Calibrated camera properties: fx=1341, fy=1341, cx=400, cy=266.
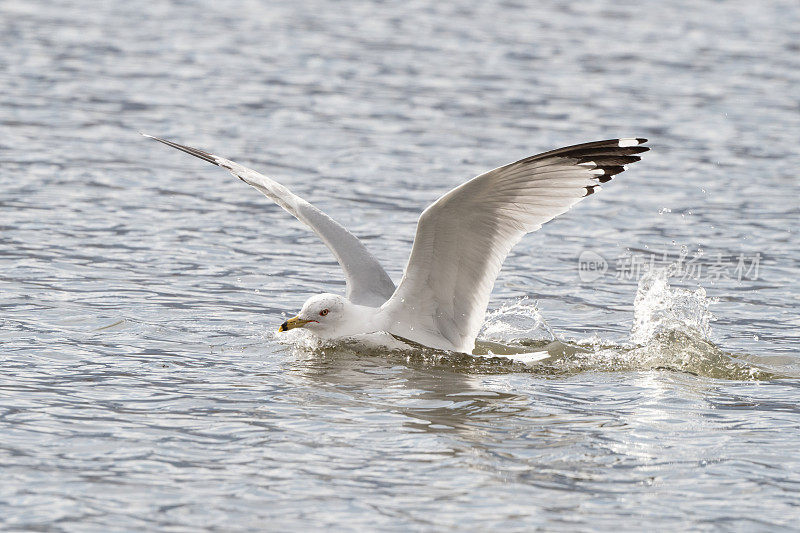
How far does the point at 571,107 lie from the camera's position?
69.7 ft

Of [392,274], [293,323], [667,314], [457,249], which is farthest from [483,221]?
[392,274]

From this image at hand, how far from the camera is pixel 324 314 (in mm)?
10508

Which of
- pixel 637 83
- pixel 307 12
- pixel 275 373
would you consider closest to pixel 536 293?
pixel 275 373

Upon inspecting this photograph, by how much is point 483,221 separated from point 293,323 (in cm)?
179

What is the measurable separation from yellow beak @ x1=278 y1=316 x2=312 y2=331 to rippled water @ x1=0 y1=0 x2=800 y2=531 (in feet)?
0.85

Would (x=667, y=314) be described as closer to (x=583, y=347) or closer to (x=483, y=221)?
(x=583, y=347)

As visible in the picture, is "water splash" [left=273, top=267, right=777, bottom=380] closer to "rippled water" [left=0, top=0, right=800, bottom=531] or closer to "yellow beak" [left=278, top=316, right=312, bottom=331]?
"rippled water" [left=0, top=0, right=800, bottom=531]

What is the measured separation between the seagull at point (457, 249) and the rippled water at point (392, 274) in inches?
11.0

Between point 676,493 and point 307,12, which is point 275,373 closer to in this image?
point 676,493

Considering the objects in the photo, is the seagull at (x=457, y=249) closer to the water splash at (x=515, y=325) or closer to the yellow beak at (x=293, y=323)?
the yellow beak at (x=293, y=323)

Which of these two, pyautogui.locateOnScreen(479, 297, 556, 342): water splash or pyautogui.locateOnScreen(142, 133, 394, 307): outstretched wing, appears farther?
pyautogui.locateOnScreen(479, 297, 556, 342): water splash

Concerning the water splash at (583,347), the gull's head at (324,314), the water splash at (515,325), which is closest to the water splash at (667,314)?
the water splash at (583,347)

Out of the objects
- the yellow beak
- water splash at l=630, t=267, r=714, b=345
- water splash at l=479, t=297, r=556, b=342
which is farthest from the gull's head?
water splash at l=630, t=267, r=714, b=345

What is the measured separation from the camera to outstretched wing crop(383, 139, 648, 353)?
9.34 m
